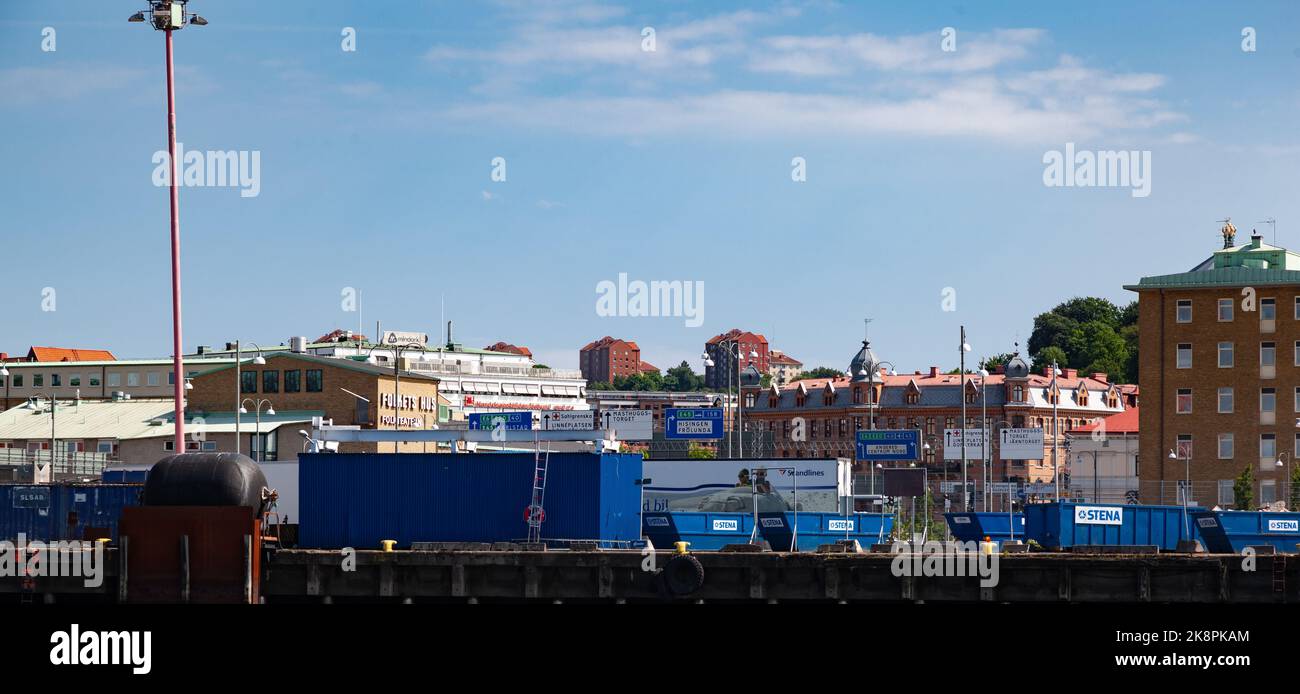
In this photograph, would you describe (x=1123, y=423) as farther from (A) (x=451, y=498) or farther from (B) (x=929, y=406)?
(A) (x=451, y=498)

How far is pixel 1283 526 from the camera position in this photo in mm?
46781

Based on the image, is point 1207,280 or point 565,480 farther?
point 1207,280

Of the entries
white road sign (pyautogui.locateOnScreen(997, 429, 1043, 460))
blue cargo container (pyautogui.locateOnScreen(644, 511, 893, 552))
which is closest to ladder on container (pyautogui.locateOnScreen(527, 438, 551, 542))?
blue cargo container (pyautogui.locateOnScreen(644, 511, 893, 552))

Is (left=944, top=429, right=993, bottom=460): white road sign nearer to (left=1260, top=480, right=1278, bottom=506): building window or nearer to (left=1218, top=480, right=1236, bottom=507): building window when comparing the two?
(left=1218, top=480, right=1236, bottom=507): building window

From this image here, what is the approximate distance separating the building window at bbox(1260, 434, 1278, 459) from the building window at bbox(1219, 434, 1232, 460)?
1629mm

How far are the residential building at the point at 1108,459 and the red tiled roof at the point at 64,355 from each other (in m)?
103

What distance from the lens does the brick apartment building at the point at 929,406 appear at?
158500mm

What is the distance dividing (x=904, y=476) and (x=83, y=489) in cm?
2629

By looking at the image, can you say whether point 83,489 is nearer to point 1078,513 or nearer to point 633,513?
point 633,513

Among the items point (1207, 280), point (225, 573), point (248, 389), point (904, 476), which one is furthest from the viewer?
point (248, 389)

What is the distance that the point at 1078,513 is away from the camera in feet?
149

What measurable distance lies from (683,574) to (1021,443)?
1435 inches

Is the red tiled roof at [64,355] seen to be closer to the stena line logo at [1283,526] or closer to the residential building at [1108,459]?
the residential building at [1108,459]
